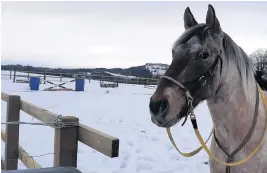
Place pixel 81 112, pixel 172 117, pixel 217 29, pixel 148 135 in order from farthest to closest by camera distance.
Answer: pixel 81 112
pixel 148 135
pixel 217 29
pixel 172 117

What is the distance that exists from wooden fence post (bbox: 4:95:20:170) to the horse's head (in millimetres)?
2553

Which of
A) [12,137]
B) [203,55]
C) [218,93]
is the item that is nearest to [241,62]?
[218,93]

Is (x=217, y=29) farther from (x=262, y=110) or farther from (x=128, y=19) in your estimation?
(x=128, y=19)

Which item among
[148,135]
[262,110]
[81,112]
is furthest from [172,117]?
[81,112]

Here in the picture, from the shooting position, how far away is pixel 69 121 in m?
2.17

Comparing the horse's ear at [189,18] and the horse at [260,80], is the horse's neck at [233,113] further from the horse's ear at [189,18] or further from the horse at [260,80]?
the horse's ear at [189,18]

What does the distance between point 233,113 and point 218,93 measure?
0.61ft

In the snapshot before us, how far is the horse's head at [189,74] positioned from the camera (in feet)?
5.46

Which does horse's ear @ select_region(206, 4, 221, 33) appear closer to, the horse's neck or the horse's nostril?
the horse's neck

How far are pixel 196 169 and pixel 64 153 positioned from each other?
8.25ft

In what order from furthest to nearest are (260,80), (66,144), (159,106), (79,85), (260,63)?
(79,85)
(260,63)
(260,80)
(66,144)
(159,106)

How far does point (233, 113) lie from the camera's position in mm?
1975

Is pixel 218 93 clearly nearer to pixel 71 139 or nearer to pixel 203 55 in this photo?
pixel 203 55

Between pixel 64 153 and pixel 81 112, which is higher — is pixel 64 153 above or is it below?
above
